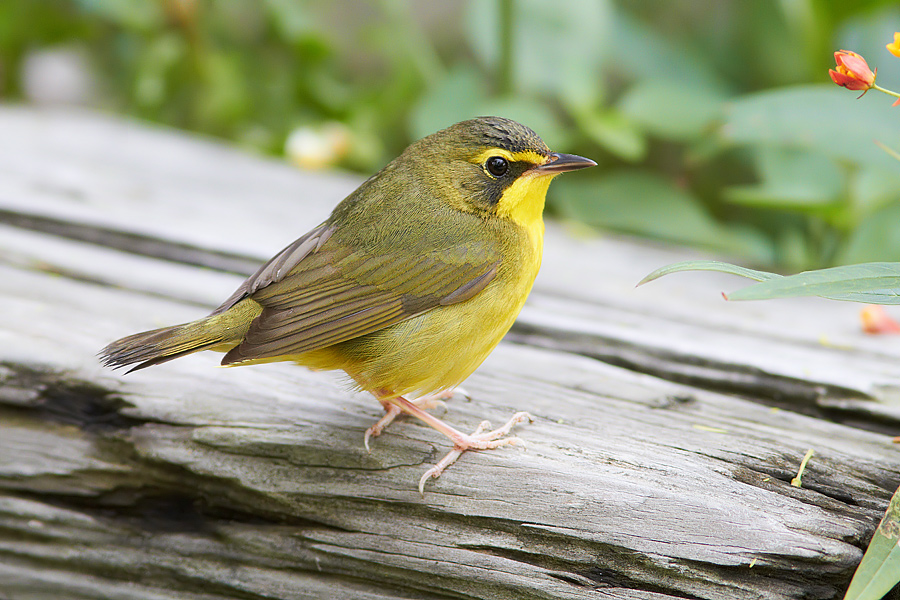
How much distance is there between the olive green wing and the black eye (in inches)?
11.6

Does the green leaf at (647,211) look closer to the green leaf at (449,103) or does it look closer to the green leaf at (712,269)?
the green leaf at (449,103)

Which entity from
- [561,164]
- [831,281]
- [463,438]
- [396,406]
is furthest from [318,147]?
[831,281]

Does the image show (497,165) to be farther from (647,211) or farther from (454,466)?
(647,211)

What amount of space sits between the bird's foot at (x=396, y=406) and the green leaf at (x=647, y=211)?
2254mm

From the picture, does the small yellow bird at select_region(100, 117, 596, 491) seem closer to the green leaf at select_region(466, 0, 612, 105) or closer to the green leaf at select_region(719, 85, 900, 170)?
the green leaf at select_region(719, 85, 900, 170)

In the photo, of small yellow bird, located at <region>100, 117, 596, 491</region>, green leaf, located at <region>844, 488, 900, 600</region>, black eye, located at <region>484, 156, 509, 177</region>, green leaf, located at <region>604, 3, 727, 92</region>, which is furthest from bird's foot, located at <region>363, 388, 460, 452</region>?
green leaf, located at <region>604, 3, 727, 92</region>

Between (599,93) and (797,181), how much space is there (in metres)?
1.27

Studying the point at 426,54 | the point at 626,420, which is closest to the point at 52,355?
the point at 626,420

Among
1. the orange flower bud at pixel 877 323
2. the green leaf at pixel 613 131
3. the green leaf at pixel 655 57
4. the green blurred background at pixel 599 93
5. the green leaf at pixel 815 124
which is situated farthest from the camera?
the green leaf at pixel 655 57

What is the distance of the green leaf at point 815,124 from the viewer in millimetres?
3980

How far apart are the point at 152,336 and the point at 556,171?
1413mm

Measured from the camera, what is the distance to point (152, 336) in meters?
2.46

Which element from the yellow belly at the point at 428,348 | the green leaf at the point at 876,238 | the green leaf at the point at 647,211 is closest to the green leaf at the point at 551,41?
the green leaf at the point at 647,211

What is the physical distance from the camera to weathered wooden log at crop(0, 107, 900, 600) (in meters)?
Result: 2.24
